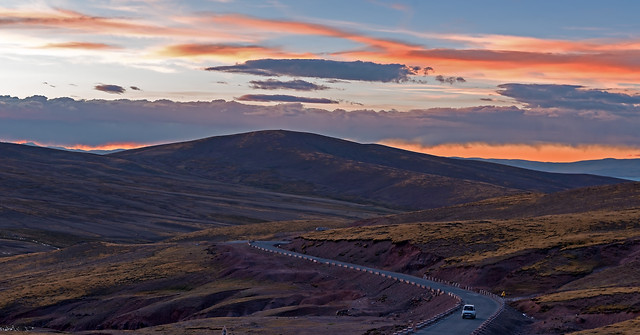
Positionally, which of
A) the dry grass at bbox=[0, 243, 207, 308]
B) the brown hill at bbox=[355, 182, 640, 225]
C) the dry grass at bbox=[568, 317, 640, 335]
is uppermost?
the dry grass at bbox=[568, 317, 640, 335]

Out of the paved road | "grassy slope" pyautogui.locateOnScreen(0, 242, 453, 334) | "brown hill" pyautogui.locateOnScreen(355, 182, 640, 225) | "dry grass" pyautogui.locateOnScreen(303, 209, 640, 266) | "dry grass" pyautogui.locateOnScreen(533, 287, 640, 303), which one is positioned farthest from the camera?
"brown hill" pyautogui.locateOnScreen(355, 182, 640, 225)

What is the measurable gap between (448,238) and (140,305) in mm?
40743

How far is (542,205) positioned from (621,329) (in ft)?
340

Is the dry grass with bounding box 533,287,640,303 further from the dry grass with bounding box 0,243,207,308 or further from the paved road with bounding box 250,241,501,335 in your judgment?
the dry grass with bounding box 0,243,207,308

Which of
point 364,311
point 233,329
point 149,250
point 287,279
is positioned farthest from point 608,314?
point 149,250

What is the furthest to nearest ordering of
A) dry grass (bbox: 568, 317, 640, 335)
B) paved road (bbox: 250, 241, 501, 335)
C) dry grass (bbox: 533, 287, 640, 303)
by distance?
dry grass (bbox: 533, 287, 640, 303) < paved road (bbox: 250, 241, 501, 335) < dry grass (bbox: 568, 317, 640, 335)

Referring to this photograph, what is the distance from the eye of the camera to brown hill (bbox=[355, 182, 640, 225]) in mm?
142375

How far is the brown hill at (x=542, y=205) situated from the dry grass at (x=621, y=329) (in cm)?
8107

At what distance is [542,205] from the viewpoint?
15412cm

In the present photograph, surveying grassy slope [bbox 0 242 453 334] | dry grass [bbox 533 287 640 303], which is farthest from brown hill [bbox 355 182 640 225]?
dry grass [bbox 533 287 640 303]

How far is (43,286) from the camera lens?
11344 cm

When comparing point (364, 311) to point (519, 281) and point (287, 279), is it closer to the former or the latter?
point (519, 281)

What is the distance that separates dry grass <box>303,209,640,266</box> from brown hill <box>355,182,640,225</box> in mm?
15520

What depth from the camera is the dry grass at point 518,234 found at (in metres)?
97.2
